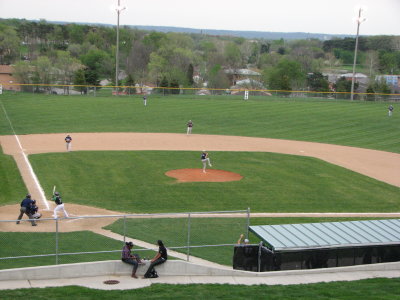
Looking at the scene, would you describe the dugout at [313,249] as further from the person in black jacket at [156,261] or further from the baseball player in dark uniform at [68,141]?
the baseball player in dark uniform at [68,141]

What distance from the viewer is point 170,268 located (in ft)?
48.2

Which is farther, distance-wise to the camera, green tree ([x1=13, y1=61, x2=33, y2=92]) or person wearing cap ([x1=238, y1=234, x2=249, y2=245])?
green tree ([x1=13, y1=61, x2=33, y2=92])

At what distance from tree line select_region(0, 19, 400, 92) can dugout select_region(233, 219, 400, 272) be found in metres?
55.1

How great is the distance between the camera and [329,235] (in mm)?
16266

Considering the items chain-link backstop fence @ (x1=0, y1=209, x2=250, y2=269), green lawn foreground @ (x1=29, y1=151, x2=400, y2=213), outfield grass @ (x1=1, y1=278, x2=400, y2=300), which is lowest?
green lawn foreground @ (x1=29, y1=151, x2=400, y2=213)

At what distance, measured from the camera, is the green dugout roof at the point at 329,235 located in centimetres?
1541

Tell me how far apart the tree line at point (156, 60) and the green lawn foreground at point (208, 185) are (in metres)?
36.8

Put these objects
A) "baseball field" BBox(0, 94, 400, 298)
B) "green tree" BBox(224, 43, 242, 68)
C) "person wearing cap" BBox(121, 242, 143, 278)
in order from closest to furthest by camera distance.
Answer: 1. "person wearing cap" BBox(121, 242, 143, 278)
2. "baseball field" BBox(0, 94, 400, 298)
3. "green tree" BBox(224, 43, 242, 68)

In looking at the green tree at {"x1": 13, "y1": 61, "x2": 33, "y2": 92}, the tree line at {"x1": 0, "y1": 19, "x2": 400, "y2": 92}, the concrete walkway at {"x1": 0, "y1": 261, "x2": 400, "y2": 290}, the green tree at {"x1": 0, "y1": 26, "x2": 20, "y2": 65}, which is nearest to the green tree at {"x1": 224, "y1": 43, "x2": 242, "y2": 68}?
the tree line at {"x1": 0, "y1": 19, "x2": 400, "y2": 92}

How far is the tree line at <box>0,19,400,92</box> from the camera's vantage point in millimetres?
86125

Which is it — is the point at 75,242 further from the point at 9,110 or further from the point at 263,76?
the point at 263,76

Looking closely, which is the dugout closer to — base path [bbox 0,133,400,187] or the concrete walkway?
the concrete walkway

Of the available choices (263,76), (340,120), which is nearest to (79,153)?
(340,120)

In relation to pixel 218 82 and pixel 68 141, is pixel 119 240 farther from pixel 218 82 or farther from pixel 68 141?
pixel 218 82
